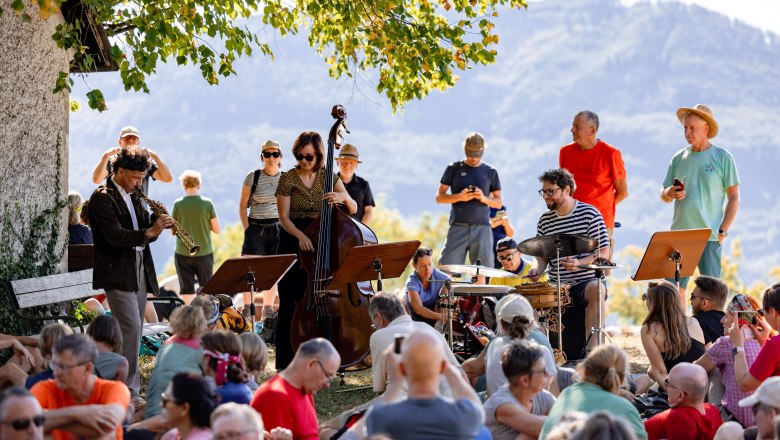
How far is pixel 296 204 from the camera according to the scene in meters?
9.12

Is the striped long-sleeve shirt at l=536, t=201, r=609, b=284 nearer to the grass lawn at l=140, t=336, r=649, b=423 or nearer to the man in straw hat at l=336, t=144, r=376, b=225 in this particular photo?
the grass lawn at l=140, t=336, r=649, b=423

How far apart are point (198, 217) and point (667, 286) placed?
21.4 feet

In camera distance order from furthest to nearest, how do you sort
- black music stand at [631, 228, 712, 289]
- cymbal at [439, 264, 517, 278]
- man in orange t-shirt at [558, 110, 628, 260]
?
man in orange t-shirt at [558, 110, 628, 260]
cymbal at [439, 264, 517, 278]
black music stand at [631, 228, 712, 289]

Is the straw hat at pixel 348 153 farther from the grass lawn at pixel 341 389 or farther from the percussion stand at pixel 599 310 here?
the percussion stand at pixel 599 310

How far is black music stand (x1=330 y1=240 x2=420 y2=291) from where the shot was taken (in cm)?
847

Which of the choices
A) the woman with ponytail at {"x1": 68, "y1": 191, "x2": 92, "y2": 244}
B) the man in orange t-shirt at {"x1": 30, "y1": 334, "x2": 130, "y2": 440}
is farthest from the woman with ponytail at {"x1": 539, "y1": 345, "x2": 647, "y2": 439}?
the woman with ponytail at {"x1": 68, "y1": 191, "x2": 92, "y2": 244}

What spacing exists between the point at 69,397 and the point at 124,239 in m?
2.82

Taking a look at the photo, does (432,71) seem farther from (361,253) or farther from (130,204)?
(130,204)

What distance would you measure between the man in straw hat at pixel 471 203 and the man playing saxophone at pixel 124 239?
14.0ft

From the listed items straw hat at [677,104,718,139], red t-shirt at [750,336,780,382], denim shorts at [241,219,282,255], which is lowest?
red t-shirt at [750,336,780,382]

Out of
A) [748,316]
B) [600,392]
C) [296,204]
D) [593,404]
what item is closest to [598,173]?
[296,204]

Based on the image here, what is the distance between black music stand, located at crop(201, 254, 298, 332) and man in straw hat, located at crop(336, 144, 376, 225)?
2289mm

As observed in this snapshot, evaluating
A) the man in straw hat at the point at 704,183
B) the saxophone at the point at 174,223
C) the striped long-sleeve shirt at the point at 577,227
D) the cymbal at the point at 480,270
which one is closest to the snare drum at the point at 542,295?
the striped long-sleeve shirt at the point at 577,227

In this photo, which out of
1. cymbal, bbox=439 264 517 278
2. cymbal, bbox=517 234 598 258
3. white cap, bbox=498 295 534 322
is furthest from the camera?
cymbal, bbox=439 264 517 278
